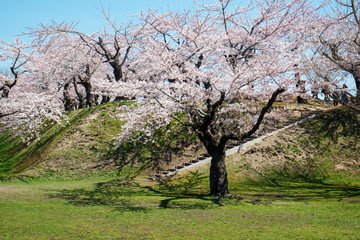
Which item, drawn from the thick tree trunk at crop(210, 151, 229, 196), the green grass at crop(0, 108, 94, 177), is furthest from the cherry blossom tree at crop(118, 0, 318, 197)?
the green grass at crop(0, 108, 94, 177)

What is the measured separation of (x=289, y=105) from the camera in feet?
96.6

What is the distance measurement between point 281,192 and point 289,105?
14.2 m

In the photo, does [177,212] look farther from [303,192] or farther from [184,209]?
[303,192]

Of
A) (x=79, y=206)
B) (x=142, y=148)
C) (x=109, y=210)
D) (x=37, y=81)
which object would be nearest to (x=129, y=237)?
(x=109, y=210)

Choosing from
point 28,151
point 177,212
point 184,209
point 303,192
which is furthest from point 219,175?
point 28,151

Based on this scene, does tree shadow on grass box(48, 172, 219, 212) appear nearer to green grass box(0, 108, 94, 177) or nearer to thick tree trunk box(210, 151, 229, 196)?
thick tree trunk box(210, 151, 229, 196)

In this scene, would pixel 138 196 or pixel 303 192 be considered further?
pixel 303 192

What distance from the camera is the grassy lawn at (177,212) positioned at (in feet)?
28.9

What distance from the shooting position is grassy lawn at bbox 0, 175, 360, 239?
8820 mm

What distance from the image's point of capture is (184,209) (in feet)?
41.0

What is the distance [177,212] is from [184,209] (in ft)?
2.40

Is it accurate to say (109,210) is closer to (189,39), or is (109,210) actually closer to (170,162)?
(189,39)

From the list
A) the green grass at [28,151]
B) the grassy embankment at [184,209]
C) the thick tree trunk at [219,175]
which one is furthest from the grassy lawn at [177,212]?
the green grass at [28,151]

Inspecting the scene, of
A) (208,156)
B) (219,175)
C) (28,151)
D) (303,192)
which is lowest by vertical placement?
(303,192)
